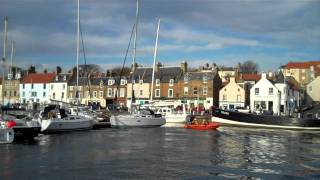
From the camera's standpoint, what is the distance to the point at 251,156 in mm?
38188

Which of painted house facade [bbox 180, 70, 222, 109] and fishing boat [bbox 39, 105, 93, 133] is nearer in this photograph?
fishing boat [bbox 39, 105, 93, 133]

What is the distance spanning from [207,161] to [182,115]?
5048 centimetres

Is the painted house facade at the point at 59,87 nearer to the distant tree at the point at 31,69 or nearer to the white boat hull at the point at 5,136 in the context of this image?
the distant tree at the point at 31,69

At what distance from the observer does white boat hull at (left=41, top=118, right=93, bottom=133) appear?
56.7 m

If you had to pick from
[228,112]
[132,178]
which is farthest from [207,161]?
[228,112]

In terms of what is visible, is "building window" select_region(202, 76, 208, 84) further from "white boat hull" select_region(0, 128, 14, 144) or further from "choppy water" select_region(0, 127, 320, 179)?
"white boat hull" select_region(0, 128, 14, 144)

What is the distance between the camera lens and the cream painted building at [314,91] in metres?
127

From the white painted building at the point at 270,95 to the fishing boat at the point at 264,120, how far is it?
2050 cm

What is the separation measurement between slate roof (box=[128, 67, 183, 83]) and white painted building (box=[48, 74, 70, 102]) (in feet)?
70.6

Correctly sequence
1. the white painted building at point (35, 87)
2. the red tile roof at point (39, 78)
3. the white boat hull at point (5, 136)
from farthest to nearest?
the red tile roof at point (39, 78) < the white painted building at point (35, 87) < the white boat hull at point (5, 136)

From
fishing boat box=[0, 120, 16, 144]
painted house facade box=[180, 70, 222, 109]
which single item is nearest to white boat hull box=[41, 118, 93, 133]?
fishing boat box=[0, 120, 16, 144]

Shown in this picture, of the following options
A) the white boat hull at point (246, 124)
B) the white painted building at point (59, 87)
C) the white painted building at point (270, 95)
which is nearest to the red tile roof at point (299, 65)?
the white painted building at point (270, 95)

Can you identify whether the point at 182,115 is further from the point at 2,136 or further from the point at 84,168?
the point at 84,168

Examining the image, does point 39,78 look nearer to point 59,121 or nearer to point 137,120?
point 137,120
